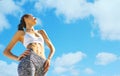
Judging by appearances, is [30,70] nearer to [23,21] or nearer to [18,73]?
[18,73]

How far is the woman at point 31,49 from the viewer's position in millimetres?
7855

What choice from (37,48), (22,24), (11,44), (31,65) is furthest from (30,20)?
(31,65)

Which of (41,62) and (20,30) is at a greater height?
(20,30)

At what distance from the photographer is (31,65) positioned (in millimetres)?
7852

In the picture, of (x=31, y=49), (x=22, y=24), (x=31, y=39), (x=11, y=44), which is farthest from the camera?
(x=22, y=24)

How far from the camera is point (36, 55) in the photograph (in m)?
7.97

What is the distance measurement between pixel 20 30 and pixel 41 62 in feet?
3.10

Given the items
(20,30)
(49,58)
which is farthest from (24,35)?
(49,58)

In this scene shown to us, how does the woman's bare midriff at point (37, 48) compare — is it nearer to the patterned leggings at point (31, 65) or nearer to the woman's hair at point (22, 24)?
the patterned leggings at point (31, 65)

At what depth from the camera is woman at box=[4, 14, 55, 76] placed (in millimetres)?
7855

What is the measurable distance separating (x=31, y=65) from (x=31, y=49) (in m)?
0.35

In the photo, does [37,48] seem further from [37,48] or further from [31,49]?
[31,49]

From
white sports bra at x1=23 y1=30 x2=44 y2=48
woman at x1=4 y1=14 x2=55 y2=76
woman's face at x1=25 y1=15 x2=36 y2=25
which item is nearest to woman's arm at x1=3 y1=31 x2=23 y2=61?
woman at x1=4 y1=14 x2=55 y2=76

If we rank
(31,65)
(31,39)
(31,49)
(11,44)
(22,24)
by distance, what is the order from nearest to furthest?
(31,65) → (31,49) → (31,39) → (11,44) → (22,24)
